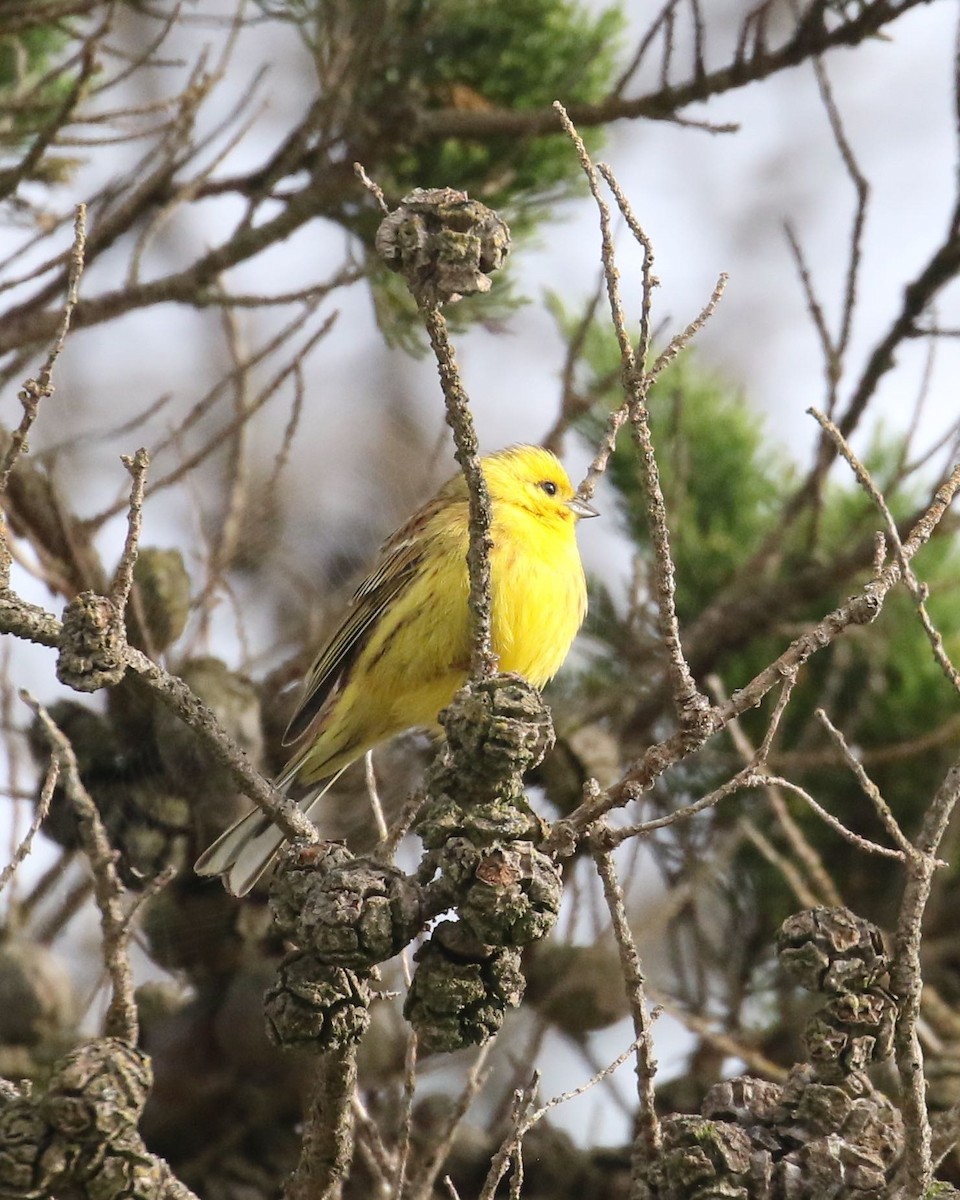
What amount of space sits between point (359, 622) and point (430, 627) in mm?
340

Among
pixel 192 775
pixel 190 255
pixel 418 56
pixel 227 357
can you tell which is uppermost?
pixel 190 255

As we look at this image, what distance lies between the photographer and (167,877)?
3.08 meters

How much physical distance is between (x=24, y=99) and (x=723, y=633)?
285 centimetres

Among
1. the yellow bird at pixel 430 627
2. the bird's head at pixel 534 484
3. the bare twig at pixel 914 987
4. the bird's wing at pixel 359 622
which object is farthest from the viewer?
the bird's head at pixel 534 484

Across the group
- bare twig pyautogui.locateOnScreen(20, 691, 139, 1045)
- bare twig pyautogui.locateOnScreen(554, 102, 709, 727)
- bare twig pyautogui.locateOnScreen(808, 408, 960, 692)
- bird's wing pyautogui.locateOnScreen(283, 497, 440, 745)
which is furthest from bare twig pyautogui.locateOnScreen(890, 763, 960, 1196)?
bird's wing pyautogui.locateOnScreen(283, 497, 440, 745)

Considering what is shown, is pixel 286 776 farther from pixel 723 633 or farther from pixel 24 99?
pixel 24 99

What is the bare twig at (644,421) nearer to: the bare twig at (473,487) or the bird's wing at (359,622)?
the bare twig at (473,487)

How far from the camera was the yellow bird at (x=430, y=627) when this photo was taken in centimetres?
475

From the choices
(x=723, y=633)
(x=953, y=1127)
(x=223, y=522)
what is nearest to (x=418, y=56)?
(x=223, y=522)

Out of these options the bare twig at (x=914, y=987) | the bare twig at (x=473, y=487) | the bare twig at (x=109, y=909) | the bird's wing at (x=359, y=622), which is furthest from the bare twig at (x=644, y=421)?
the bird's wing at (x=359, y=622)

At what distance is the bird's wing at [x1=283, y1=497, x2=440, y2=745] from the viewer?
4934 mm

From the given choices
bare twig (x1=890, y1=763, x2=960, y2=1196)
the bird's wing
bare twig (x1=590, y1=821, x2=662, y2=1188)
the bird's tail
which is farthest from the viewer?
the bird's wing

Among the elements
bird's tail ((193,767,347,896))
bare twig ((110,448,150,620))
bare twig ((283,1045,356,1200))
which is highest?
bird's tail ((193,767,347,896))

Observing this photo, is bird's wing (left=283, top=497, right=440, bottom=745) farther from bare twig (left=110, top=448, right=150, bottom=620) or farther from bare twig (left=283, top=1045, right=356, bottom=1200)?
bare twig (left=110, top=448, right=150, bottom=620)
